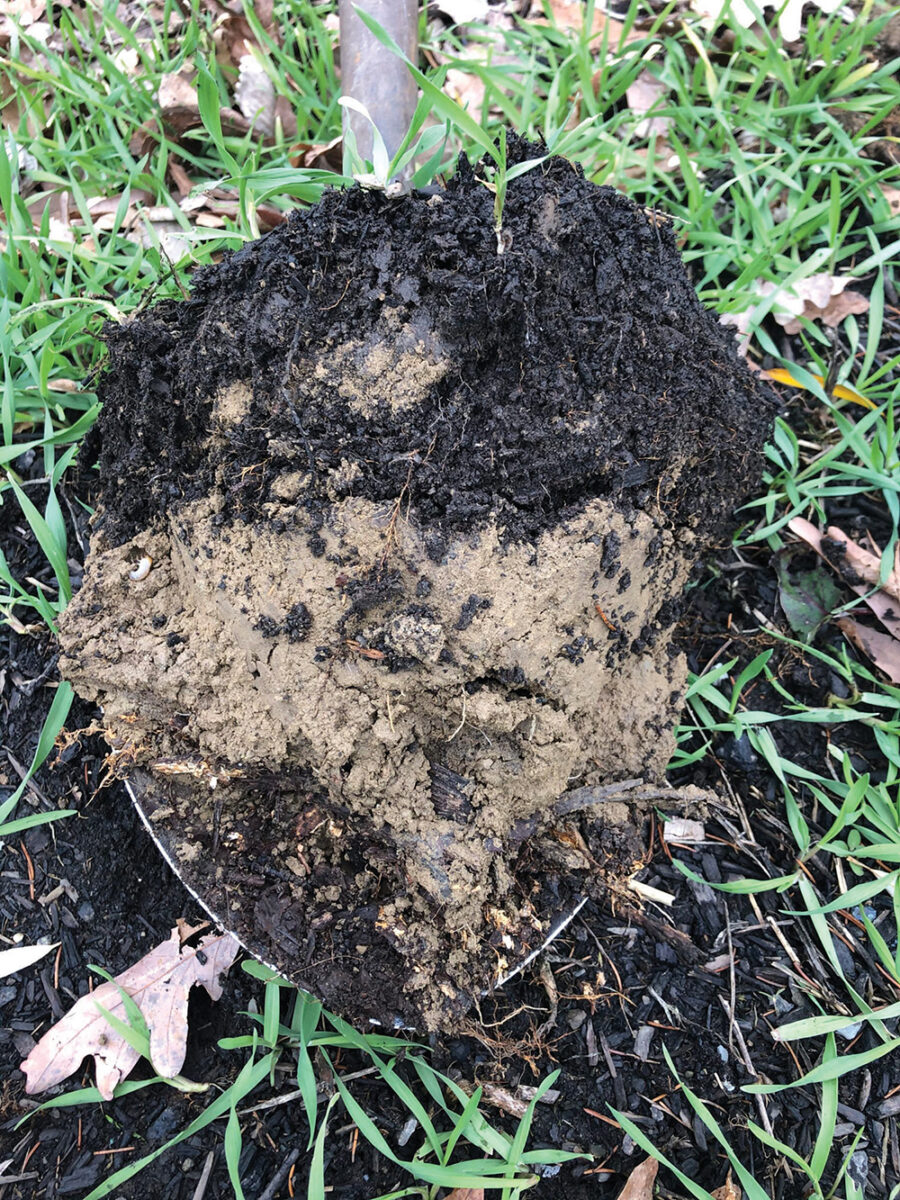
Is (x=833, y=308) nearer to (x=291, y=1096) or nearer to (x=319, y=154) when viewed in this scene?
(x=319, y=154)

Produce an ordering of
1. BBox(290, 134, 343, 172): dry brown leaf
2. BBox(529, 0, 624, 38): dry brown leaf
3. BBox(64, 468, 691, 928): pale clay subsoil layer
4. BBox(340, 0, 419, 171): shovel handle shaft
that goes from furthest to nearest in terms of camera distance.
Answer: BBox(529, 0, 624, 38): dry brown leaf
BBox(290, 134, 343, 172): dry brown leaf
BBox(340, 0, 419, 171): shovel handle shaft
BBox(64, 468, 691, 928): pale clay subsoil layer

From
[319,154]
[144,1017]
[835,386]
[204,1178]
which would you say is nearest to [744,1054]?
[204,1178]

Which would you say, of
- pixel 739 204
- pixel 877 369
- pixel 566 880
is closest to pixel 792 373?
pixel 877 369

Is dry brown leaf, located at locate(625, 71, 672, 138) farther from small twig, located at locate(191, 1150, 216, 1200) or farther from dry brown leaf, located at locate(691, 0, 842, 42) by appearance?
small twig, located at locate(191, 1150, 216, 1200)

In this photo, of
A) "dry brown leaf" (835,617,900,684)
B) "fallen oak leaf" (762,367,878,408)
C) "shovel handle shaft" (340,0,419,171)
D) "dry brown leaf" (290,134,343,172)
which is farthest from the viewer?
"dry brown leaf" (290,134,343,172)

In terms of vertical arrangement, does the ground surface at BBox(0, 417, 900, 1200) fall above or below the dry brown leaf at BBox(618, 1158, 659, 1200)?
above

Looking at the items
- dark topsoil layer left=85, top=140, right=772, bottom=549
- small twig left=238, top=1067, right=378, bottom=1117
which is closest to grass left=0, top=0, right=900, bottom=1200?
small twig left=238, top=1067, right=378, bottom=1117

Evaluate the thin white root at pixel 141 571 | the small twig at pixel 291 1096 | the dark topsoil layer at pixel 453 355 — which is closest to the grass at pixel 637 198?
the small twig at pixel 291 1096

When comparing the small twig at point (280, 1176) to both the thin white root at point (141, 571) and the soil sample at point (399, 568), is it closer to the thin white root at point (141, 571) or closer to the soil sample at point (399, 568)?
the soil sample at point (399, 568)
